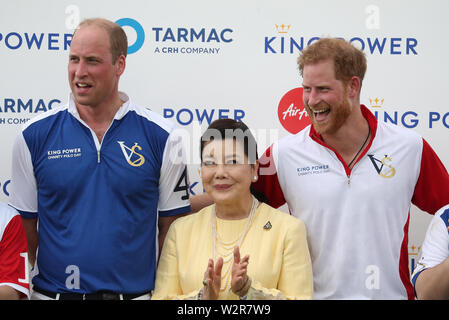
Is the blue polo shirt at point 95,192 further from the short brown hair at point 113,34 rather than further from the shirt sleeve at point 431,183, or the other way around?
the shirt sleeve at point 431,183

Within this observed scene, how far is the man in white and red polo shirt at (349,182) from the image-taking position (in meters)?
2.55

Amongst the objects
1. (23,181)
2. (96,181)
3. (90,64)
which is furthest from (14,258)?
(90,64)

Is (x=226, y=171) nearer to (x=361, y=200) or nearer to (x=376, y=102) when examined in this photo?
(x=361, y=200)

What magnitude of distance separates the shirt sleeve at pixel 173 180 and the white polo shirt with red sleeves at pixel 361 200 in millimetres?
Result: 369

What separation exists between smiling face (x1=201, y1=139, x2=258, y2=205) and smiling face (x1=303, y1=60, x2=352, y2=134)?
45 cm

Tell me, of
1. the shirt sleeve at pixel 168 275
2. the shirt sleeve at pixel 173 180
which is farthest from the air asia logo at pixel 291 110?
the shirt sleeve at pixel 168 275

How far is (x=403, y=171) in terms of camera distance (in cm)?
266

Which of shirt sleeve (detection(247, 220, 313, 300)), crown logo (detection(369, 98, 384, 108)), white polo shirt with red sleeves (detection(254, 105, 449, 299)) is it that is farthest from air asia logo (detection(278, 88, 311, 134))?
shirt sleeve (detection(247, 220, 313, 300))

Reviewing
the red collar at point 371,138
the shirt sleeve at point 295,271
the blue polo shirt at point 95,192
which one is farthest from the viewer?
the red collar at point 371,138

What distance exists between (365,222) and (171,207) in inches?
35.8

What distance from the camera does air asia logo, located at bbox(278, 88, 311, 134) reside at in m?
3.24
